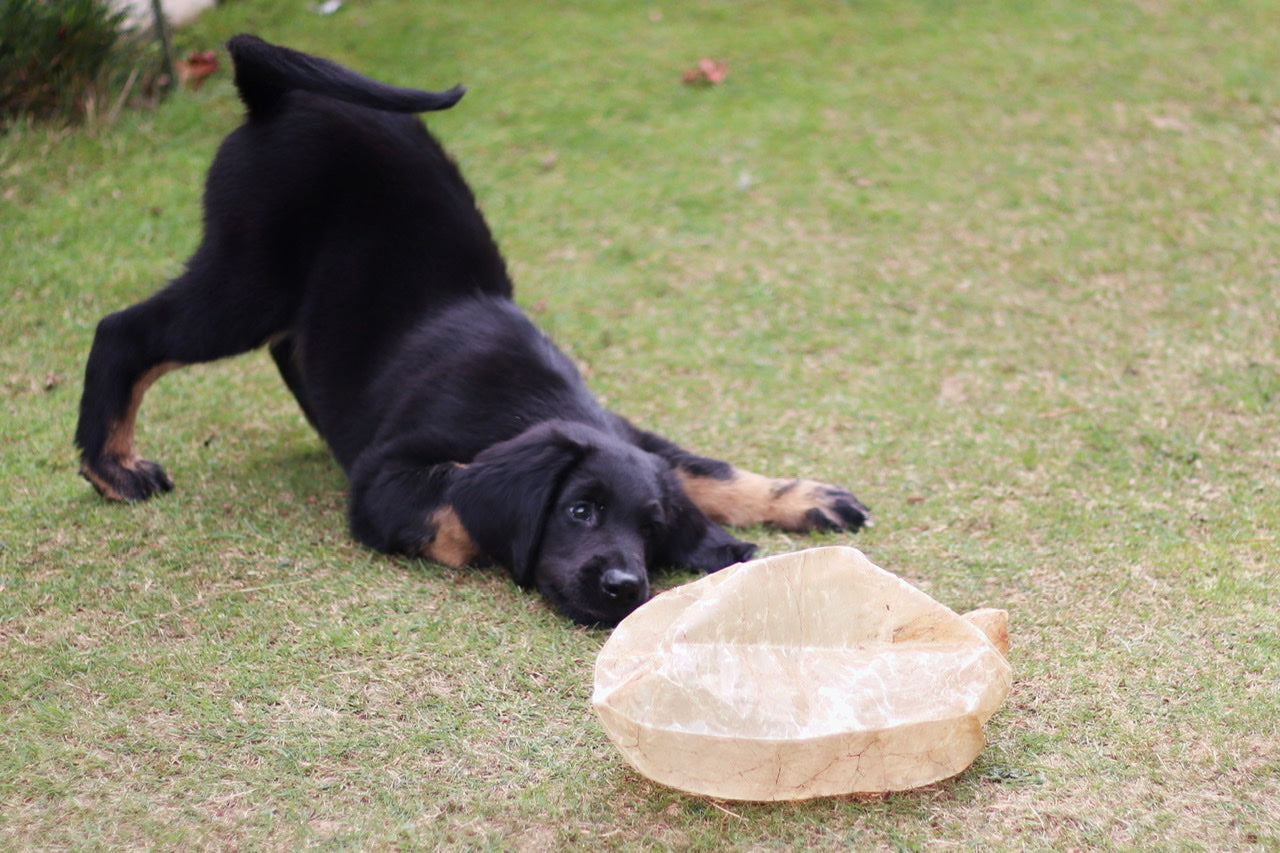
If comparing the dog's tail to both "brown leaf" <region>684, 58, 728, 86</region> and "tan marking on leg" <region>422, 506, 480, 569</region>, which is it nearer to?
"tan marking on leg" <region>422, 506, 480, 569</region>

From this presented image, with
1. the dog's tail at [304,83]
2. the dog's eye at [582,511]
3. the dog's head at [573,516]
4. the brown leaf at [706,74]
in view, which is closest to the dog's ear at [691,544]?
the dog's head at [573,516]

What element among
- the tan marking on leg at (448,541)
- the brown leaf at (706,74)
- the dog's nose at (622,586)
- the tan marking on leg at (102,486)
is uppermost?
the brown leaf at (706,74)

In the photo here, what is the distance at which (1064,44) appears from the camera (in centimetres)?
786

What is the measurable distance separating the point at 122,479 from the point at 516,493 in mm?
1391

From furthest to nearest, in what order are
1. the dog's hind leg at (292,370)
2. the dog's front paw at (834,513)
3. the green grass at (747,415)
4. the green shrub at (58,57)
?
the green shrub at (58,57)
the dog's hind leg at (292,370)
the dog's front paw at (834,513)
the green grass at (747,415)

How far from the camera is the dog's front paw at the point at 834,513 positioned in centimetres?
375

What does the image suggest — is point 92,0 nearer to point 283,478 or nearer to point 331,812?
point 283,478

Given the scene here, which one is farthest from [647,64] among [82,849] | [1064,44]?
[82,849]

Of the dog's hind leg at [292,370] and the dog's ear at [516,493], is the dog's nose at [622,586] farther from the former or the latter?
the dog's hind leg at [292,370]

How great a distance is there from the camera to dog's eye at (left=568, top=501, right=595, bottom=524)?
10.7ft

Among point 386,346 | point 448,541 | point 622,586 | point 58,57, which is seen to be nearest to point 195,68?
point 58,57

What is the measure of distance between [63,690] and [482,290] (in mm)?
1942

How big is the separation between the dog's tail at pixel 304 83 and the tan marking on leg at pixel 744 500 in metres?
1.36

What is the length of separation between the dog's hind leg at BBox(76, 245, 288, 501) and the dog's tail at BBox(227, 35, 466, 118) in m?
0.57
